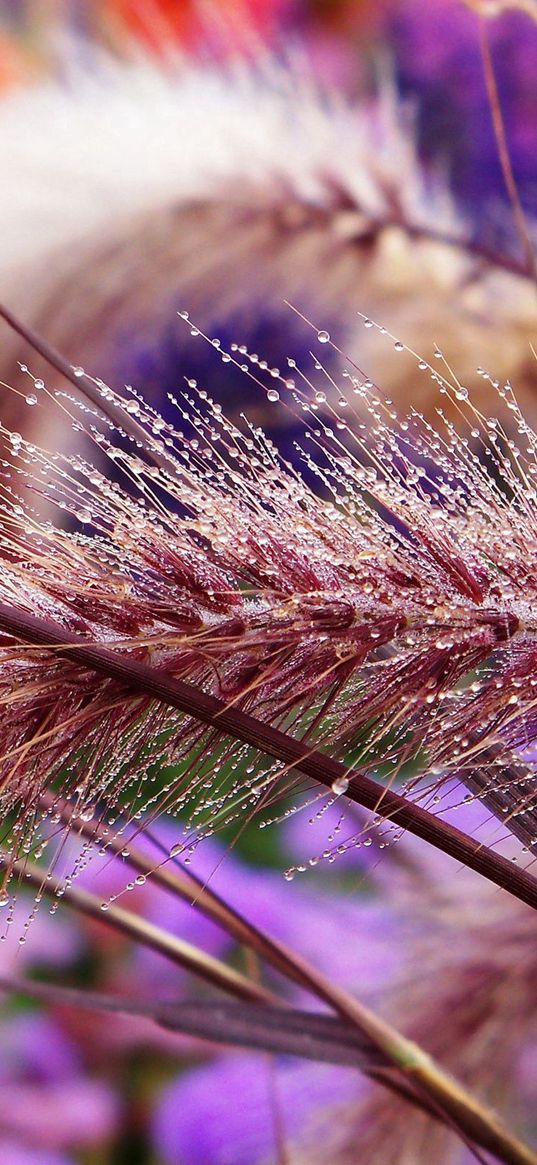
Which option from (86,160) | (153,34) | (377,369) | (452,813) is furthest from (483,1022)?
(153,34)

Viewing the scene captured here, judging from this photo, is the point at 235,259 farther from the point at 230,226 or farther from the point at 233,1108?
the point at 233,1108

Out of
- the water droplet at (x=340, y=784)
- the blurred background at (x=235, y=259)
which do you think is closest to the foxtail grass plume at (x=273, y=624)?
the water droplet at (x=340, y=784)

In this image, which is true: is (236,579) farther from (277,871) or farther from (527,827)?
(277,871)

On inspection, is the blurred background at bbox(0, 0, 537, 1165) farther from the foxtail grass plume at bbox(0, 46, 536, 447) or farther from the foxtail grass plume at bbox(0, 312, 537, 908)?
the foxtail grass plume at bbox(0, 312, 537, 908)

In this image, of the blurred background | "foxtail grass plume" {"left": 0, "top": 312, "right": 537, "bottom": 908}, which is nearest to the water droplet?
"foxtail grass plume" {"left": 0, "top": 312, "right": 537, "bottom": 908}

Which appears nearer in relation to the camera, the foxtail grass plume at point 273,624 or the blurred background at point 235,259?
the foxtail grass plume at point 273,624

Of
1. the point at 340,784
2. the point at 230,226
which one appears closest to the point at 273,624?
the point at 340,784

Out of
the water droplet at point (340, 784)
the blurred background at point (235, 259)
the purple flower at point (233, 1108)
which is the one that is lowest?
the purple flower at point (233, 1108)

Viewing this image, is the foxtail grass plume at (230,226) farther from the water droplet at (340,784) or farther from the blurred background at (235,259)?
the water droplet at (340,784)
